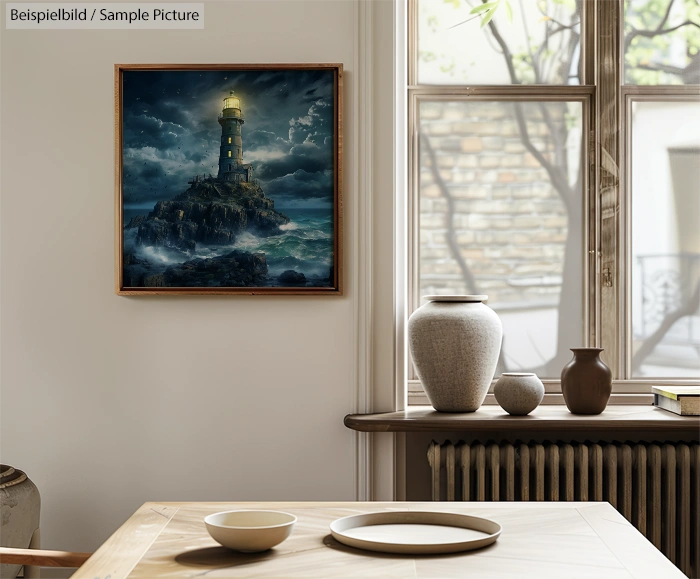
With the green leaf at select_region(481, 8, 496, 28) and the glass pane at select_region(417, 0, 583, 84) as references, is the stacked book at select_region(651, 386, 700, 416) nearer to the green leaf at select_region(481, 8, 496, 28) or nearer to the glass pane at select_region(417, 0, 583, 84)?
the glass pane at select_region(417, 0, 583, 84)

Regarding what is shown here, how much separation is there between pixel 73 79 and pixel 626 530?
2122mm

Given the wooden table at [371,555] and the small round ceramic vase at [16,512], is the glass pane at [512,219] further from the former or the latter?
the small round ceramic vase at [16,512]

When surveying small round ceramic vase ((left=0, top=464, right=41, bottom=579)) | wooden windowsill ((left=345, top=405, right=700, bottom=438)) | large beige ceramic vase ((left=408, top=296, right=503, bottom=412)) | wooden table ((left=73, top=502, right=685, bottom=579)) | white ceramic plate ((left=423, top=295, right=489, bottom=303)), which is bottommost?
small round ceramic vase ((left=0, top=464, right=41, bottom=579))

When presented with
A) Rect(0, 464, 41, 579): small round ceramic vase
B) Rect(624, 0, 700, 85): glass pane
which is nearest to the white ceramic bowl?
Rect(0, 464, 41, 579): small round ceramic vase

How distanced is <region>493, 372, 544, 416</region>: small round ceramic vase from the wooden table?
34.0 inches

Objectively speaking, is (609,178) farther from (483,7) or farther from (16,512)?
(16,512)

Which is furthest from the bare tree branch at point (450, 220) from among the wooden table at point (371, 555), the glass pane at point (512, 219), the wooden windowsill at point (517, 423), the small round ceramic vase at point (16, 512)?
the small round ceramic vase at point (16, 512)

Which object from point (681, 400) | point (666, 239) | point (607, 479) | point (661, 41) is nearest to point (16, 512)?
point (607, 479)

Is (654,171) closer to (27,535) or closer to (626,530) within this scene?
(626,530)

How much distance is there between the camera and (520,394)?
246 cm

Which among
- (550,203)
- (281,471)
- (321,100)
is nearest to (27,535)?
(281,471)

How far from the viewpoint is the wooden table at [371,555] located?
4.01 ft

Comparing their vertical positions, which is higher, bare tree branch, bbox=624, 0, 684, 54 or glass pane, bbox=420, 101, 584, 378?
bare tree branch, bbox=624, 0, 684, 54

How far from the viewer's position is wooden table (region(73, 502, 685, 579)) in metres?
1.22
